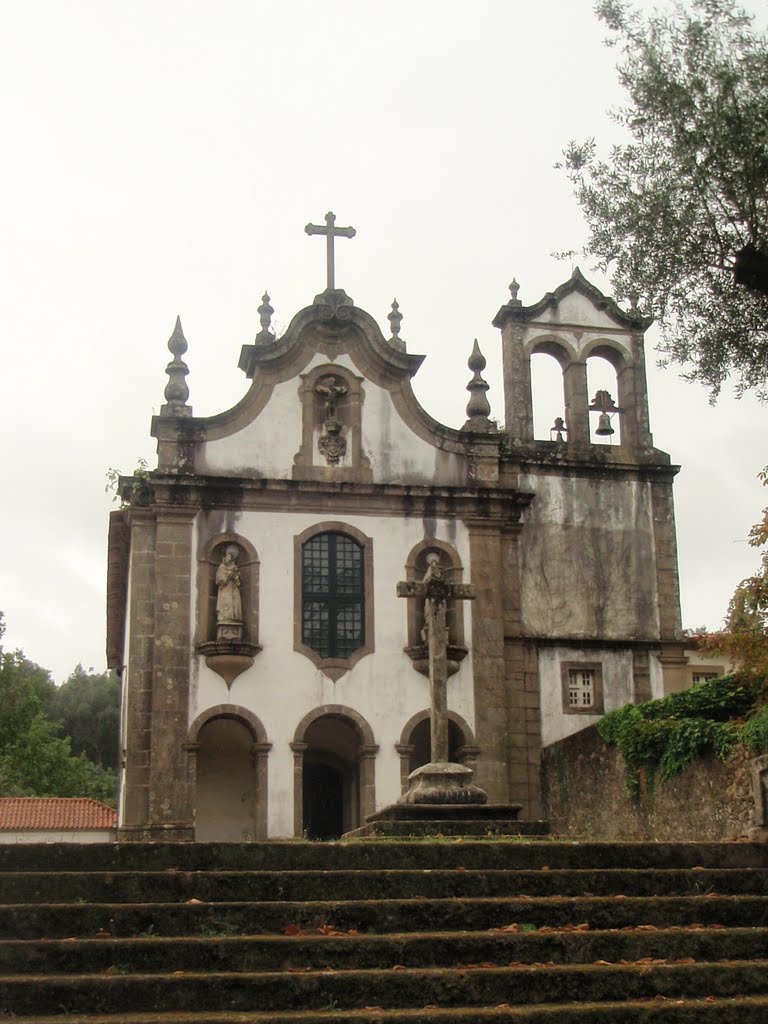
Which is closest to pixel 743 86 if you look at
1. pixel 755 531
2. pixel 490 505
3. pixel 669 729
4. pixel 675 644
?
pixel 755 531

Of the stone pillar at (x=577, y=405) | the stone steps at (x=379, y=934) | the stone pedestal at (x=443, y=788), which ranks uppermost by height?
the stone pillar at (x=577, y=405)

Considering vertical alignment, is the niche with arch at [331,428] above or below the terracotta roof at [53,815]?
above

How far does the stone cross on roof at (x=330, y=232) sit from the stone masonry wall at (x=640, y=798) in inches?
386

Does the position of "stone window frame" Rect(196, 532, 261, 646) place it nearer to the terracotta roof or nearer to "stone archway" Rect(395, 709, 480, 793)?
"stone archway" Rect(395, 709, 480, 793)

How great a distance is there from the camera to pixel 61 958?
9078 millimetres

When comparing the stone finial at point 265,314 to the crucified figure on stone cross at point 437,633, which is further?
the stone finial at point 265,314

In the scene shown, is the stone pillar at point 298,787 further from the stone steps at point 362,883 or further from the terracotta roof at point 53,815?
the terracotta roof at point 53,815

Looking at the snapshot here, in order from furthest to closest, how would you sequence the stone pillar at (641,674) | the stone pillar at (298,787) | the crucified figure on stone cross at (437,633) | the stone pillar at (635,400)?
the stone pillar at (635,400) < the stone pillar at (641,674) < the stone pillar at (298,787) < the crucified figure on stone cross at (437,633)

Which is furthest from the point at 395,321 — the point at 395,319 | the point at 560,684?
the point at 560,684

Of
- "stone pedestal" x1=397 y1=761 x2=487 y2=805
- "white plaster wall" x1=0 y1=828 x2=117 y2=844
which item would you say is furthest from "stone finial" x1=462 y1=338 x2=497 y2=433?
"white plaster wall" x1=0 y1=828 x2=117 y2=844

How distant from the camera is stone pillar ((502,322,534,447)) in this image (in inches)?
1040

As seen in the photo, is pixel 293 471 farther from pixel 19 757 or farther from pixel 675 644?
pixel 19 757

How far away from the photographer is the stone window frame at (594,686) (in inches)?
978

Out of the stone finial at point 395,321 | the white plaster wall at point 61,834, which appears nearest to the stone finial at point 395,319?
the stone finial at point 395,321
